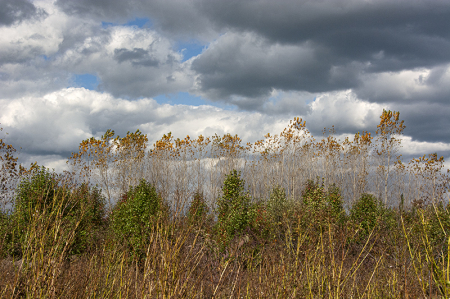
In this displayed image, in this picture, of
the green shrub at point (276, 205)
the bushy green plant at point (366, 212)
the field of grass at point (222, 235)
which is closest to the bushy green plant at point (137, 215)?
the field of grass at point (222, 235)

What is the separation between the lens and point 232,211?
9.65 meters

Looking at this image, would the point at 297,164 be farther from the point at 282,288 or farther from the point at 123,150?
the point at 282,288

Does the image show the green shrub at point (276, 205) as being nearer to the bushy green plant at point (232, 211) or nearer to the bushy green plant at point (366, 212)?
the bushy green plant at point (366, 212)

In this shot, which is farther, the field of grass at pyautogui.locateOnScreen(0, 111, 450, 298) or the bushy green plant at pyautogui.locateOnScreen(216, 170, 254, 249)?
the bushy green plant at pyautogui.locateOnScreen(216, 170, 254, 249)

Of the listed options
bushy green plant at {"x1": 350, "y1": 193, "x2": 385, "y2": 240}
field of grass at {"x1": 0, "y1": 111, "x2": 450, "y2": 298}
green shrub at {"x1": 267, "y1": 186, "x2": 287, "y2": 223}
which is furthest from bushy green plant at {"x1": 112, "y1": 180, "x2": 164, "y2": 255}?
bushy green plant at {"x1": 350, "y1": 193, "x2": 385, "y2": 240}

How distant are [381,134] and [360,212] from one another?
34.3 feet

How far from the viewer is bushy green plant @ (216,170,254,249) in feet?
31.4

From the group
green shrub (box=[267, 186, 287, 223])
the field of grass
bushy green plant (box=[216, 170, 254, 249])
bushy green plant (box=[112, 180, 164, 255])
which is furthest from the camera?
green shrub (box=[267, 186, 287, 223])

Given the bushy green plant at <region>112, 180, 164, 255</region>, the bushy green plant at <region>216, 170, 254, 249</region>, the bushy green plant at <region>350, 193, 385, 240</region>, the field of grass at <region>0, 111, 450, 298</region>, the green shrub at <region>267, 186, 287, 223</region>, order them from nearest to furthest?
the field of grass at <region>0, 111, 450, 298</region> < the bushy green plant at <region>112, 180, 164, 255</region> < the bushy green plant at <region>216, 170, 254, 249</region> < the bushy green plant at <region>350, 193, 385, 240</region> < the green shrub at <region>267, 186, 287, 223</region>

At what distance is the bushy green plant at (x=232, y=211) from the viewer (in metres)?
9.59

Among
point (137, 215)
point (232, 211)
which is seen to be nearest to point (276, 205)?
point (232, 211)

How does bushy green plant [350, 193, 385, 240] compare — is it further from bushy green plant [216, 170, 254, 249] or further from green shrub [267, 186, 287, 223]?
bushy green plant [216, 170, 254, 249]

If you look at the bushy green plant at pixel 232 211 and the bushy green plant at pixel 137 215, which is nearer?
Result: the bushy green plant at pixel 137 215

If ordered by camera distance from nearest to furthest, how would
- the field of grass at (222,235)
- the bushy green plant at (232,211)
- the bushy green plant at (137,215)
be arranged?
the field of grass at (222,235)
the bushy green plant at (137,215)
the bushy green plant at (232,211)
